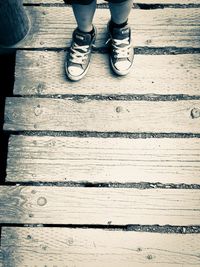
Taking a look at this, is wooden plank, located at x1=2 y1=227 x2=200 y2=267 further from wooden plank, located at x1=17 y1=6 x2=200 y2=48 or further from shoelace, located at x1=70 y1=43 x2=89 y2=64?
wooden plank, located at x1=17 y1=6 x2=200 y2=48

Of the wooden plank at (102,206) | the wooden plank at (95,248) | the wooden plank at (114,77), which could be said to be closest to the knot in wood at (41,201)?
the wooden plank at (102,206)

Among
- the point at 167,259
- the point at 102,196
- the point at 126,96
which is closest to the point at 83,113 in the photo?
the point at 126,96

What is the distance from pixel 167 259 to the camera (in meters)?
1.68

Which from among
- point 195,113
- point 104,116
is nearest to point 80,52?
point 104,116

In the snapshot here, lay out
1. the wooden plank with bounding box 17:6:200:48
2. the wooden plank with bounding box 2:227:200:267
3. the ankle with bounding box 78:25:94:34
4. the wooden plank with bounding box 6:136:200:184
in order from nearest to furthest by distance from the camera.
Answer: the wooden plank with bounding box 2:227:200:267 → the wooden plank with bounding box 6:136:200:184 → the ankle with bounding box 78:25:94:34 → the wooden plank with bounding box 17:6:200:48

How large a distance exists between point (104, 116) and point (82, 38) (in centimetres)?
42

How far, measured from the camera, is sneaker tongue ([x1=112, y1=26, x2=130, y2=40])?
6.29ft

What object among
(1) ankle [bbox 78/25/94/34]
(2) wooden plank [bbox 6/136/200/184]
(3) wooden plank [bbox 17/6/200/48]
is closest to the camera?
(2) wooden plank [bbox 6/136/200/184]

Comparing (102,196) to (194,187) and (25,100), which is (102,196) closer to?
(194,187)

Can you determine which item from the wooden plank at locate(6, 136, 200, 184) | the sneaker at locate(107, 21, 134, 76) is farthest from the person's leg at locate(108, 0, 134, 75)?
the wooden plank at locate(6, 136, 200, 184)

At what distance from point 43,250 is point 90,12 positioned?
1137 mm

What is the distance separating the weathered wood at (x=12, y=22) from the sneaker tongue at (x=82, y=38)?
310 mm

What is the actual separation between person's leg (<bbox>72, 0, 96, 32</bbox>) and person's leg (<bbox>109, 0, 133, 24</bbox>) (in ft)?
0.30

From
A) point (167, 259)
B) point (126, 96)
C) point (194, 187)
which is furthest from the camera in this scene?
point (126, 96)
